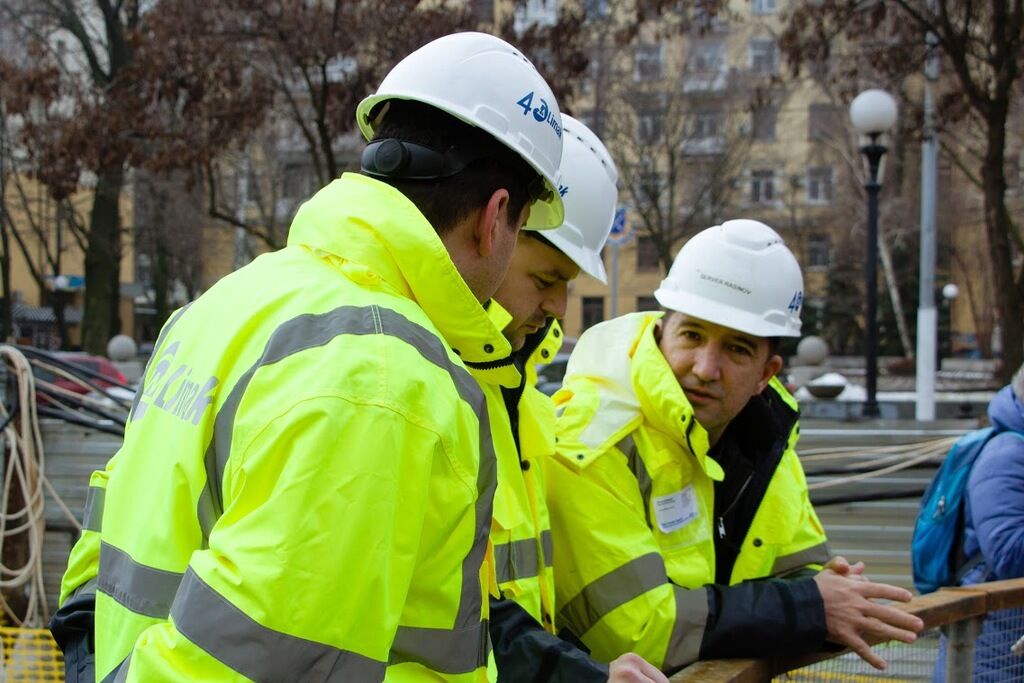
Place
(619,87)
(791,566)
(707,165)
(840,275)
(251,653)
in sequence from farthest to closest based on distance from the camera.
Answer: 1. (840,275)
2. (707,165)
3. (619,87)
4. (791,566)
5. (251,653)

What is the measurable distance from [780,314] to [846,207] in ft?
113

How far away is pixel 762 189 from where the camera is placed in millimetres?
37156

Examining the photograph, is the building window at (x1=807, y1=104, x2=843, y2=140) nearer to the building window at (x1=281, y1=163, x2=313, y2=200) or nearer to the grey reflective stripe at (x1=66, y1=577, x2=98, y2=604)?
the building window at (x1=281, y1=163, x2=313, y2=200)

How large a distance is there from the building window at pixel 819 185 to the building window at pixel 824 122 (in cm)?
314

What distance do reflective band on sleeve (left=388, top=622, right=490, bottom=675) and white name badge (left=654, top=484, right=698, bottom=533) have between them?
4.00ft

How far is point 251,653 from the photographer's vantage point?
1133mm

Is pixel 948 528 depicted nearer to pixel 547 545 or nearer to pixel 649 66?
pixel 547 545

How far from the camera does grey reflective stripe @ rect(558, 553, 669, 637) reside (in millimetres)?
2369

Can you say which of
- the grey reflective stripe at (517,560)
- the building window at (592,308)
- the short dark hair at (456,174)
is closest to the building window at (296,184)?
the building window at (592,308)

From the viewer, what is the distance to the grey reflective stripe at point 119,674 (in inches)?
49.2

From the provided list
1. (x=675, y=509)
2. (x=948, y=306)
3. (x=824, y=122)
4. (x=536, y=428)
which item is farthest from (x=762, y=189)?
(x=536, y=428)

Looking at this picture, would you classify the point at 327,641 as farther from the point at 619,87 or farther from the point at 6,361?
the point at 619,87

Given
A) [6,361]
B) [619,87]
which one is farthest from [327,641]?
[619,87]

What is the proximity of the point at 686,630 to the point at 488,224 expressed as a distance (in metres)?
1.24
